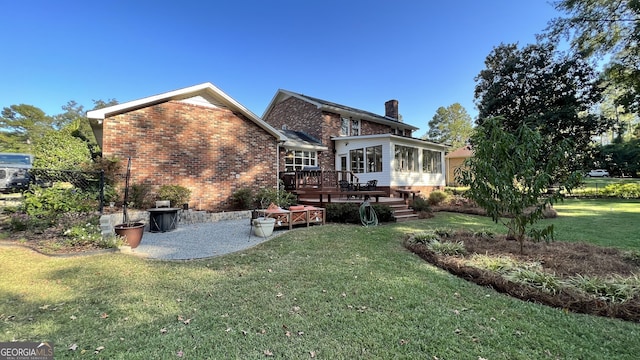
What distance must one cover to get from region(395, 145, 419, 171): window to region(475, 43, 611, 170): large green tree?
568 cm

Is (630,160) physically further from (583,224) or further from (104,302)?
(104,302)

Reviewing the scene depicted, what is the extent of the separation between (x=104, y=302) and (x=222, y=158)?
28.2 ft

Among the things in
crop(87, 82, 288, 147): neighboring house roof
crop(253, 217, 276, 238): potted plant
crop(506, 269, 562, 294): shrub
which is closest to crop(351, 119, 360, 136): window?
crop(87, 82, 288, 147): neighboring house roof

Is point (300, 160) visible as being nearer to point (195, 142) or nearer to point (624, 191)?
point (195, 142)

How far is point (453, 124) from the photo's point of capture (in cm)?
4275

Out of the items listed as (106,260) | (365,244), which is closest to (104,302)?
(106,260)

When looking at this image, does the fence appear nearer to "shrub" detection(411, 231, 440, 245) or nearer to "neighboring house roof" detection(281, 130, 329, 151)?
"neighboring house roof" detection(281, 130, 329, 151)

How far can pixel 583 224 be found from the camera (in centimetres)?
990

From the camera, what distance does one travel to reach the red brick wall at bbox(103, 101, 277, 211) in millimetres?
9680

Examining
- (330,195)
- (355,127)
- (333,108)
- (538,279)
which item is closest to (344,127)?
(355,127)

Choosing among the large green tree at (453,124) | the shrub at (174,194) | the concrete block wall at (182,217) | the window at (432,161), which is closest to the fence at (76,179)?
the concrete block wall at (182,217)

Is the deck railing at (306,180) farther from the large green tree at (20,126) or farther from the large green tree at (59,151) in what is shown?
the large green tree at (20,126)

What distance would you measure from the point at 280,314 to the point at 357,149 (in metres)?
14.2

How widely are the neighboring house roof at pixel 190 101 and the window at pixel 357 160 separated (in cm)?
556
